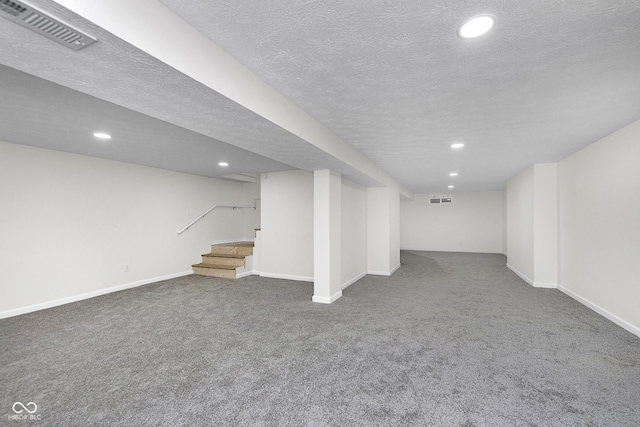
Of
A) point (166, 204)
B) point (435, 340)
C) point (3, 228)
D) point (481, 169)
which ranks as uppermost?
point (481, 169)

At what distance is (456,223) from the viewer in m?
10.4

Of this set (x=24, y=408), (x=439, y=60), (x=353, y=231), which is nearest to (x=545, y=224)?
(x=353, y=231)

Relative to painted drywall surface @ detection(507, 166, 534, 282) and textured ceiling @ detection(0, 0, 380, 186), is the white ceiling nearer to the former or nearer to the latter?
textured ceiling @ detection(0, 0, 380, 186)

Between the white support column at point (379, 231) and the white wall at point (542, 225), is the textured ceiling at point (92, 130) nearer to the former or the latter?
the white support column at point (379, 231)

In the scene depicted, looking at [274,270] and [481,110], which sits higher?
[481,110]

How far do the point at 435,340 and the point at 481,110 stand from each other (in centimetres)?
235

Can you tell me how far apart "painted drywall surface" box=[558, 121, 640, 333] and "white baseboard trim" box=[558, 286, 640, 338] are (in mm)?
31

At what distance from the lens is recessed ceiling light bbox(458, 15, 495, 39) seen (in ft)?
4.67

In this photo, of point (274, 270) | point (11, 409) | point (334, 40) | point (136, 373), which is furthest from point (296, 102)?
point (274, 270)

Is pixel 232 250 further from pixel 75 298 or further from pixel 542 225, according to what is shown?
pixel 542 225

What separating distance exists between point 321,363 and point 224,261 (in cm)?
435

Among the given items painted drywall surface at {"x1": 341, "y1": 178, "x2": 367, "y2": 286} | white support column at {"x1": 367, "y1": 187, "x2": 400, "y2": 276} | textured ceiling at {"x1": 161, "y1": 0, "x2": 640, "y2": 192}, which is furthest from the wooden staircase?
textured ceiling at {"x1": 161, "y1": 0, "x2": 640, "y2": 192}

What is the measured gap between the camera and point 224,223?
7.14 metres

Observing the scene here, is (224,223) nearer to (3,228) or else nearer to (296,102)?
(3,228)
